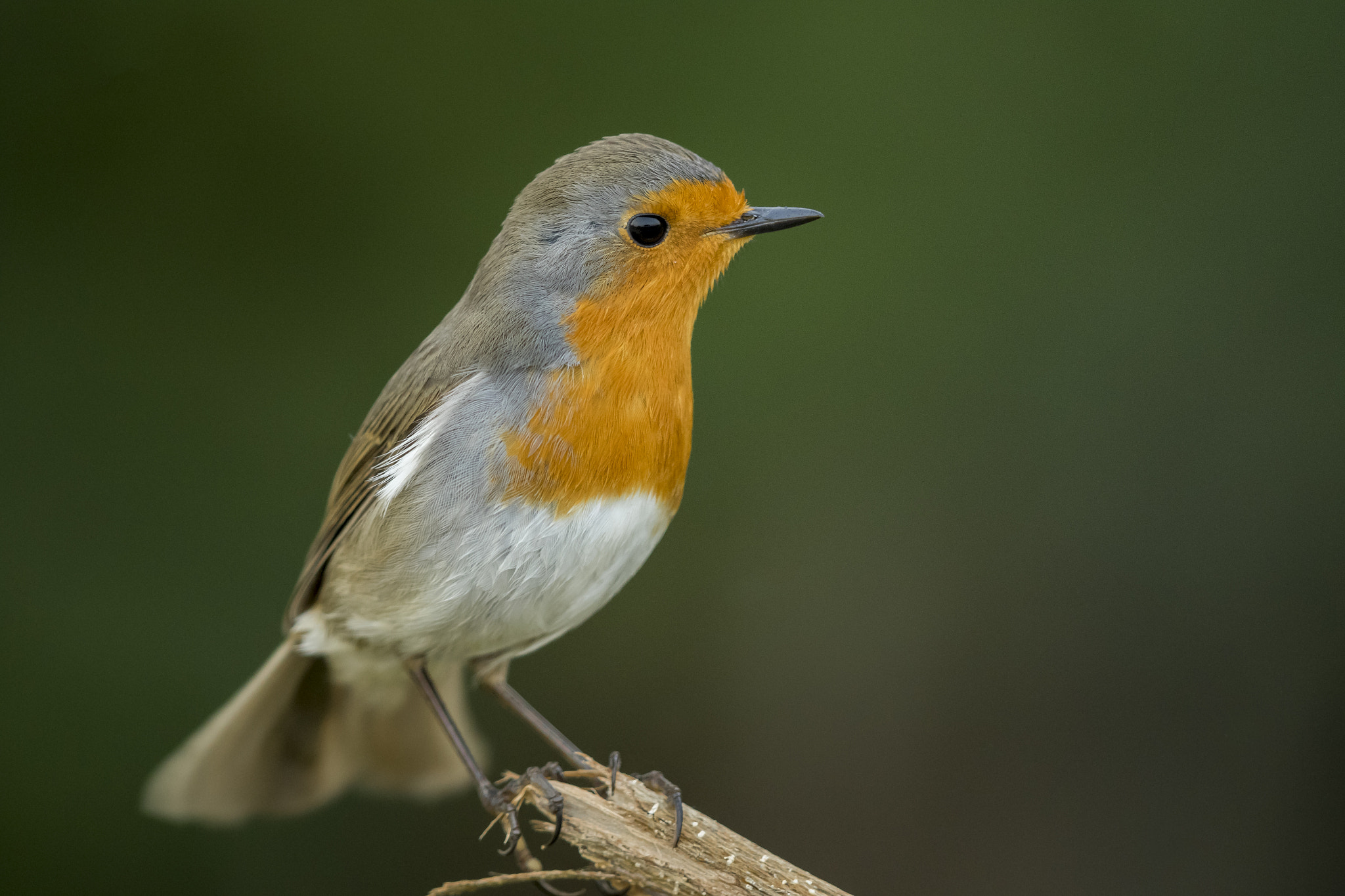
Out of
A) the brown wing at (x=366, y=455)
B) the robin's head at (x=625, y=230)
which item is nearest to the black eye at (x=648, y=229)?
the robin's head at (x=625, y=230)

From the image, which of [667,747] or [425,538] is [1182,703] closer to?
[667,747]

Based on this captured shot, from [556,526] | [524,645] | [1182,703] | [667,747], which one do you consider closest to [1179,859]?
[1182,703]

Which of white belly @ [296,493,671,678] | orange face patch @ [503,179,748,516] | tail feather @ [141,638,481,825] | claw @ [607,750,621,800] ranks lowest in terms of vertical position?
tail feather @ [141,638,481,825]

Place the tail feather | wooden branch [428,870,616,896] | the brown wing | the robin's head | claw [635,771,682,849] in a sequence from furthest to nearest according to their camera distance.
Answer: the tail feather < the brown wing < the robin's head < claw [635,771,682,849] < wooden branch [428,870,616,896]

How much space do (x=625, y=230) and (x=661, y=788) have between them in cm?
131

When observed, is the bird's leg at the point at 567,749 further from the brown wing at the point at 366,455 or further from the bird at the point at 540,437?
the brown wing at the point at 366,455

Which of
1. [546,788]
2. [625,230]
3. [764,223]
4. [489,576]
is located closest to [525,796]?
[546,788]

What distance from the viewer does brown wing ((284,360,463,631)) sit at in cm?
304

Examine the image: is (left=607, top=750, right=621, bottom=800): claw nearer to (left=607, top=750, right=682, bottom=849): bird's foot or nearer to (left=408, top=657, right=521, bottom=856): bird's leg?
(left=607, top=750, right=682, bottom=849): bird's foot

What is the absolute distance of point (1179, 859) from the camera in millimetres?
4543

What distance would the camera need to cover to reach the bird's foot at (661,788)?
8.80ft

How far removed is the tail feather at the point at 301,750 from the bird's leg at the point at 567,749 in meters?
0.15

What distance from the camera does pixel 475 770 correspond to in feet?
→ 10.5

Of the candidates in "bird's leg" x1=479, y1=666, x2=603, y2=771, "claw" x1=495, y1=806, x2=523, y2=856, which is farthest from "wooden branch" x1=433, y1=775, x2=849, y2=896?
"bird's leg" x1=479, y1=666, x2=603, y2=771
